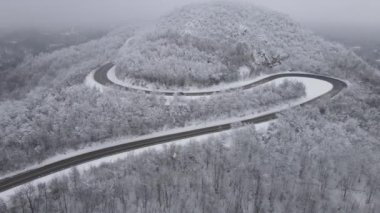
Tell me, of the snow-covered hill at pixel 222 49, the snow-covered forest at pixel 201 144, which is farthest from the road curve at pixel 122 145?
the snow-covered hill at pixel 222 49

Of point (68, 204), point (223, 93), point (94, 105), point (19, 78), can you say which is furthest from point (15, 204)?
point (19, 78)

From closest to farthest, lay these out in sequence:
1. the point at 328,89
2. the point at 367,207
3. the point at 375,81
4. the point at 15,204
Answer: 1. the point at 15,204
2. the point at 367,207
3. the point at 328,89
4. the point at 375,81

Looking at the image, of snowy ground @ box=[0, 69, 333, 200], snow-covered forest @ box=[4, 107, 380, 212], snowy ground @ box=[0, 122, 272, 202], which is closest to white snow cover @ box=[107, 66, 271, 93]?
snowy ground @ box=[0, 69, 333, 200]

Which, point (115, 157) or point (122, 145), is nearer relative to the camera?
point (115, 157)

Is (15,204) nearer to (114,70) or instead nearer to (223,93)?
(223,93)

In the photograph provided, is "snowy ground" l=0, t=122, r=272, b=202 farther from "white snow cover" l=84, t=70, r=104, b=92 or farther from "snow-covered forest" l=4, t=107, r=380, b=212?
"white snow cover" l=84, t=70, r=104, b=92

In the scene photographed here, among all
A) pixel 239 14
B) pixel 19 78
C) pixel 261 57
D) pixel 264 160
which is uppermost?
pixel 239 14

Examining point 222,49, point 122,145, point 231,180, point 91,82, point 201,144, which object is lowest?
point 231,180

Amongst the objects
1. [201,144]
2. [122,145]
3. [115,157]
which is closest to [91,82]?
[122,145]

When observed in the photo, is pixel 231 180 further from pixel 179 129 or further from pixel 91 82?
pixel 91 82
